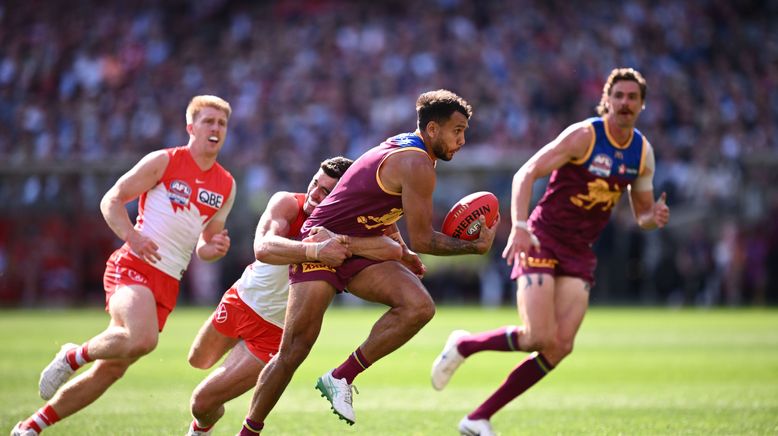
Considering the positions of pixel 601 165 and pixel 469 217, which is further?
pixel 601 165

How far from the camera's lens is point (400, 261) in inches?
293

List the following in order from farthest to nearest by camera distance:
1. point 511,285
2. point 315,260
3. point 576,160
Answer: point 511,285
point 576,160
point 315,260

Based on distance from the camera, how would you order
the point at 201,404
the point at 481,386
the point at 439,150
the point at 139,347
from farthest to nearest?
1. the point at 481,386
2. the point at 139,347
3. the point at 201,404
4. the point at 439,150

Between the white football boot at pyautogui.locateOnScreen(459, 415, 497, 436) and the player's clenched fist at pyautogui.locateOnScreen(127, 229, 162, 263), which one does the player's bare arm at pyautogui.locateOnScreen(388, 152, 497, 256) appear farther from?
the player's clenched fist at pyautogui.locateOnScreen(127, 229, 162, 263)

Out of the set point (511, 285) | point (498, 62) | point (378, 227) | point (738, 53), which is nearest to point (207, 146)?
point (378, 227)

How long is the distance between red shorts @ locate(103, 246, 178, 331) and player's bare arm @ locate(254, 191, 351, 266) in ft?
3.63

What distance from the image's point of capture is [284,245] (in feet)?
22.9

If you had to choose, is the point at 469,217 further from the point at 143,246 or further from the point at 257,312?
the point at 143,246

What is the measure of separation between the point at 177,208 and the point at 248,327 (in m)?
1.21

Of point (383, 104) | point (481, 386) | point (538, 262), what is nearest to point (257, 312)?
point (538, 262)

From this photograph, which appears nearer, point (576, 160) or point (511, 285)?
point (576, 160)

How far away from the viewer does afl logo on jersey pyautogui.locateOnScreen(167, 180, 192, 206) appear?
810 cm

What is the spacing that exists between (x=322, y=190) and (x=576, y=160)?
1954mm

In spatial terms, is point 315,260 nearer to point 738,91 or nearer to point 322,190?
point 322,190
